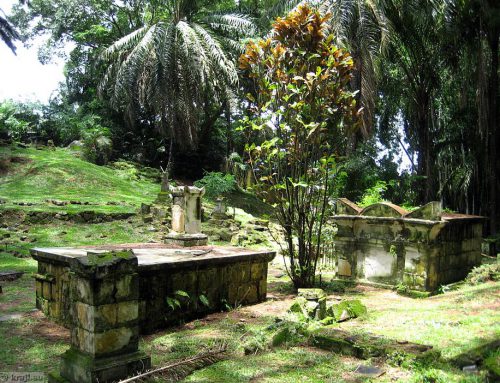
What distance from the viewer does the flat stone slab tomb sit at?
18.8 feet

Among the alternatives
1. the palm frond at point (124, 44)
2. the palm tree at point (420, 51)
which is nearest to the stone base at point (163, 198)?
the palm frond at point (124, 44)

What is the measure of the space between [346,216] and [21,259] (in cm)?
737

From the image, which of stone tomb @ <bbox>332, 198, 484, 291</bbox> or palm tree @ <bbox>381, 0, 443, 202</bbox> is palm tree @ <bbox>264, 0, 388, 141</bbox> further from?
stone tomb @ <bbox>332, 198, 484, 291</bbox>

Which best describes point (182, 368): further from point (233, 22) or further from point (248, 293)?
point (233, 22)

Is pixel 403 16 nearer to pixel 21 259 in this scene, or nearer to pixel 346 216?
pixel 346 216

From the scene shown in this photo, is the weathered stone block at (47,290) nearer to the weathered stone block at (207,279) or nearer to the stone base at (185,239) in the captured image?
the weathered stone block at (207,279)

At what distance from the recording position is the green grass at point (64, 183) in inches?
615

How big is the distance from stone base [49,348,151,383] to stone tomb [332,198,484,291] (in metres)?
5.77

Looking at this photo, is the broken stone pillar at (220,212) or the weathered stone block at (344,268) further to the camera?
the broken stone pillar at (220,212)

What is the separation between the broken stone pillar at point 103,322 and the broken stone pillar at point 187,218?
17.2 ft

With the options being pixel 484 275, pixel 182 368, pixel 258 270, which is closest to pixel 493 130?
pixel 484 275

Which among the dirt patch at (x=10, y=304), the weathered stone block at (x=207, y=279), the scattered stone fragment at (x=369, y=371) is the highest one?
the weathered stone block at (x=207, y=279)

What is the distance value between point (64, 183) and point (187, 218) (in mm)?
9665

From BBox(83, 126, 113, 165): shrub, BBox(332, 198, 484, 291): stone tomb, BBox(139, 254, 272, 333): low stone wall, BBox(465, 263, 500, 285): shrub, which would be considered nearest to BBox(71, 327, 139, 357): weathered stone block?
BBox(139, 254, 272, 333): low stone wall
